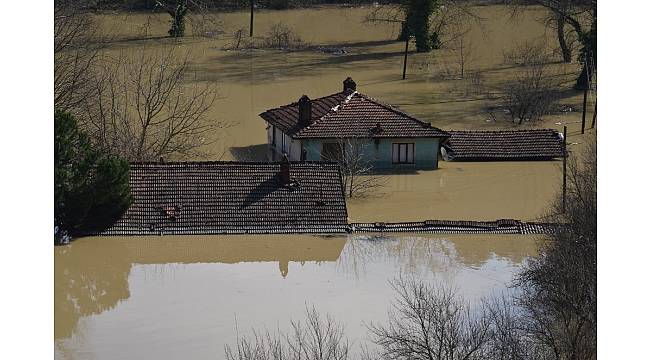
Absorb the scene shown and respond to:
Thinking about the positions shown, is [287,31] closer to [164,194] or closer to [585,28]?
[585,28]

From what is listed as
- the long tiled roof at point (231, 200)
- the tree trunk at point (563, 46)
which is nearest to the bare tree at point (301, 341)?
the long tiled roof at point (231, 200)

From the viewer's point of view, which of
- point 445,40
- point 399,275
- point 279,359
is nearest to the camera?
point 279,359

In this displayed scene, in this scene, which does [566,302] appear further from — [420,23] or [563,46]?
[420,23]

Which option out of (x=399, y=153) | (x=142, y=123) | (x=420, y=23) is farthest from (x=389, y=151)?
(x=420, y=23)

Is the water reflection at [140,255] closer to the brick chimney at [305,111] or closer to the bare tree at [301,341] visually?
the bare tree at [301,341]

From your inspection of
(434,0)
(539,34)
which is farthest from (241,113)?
(539,34)

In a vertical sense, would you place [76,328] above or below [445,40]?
below

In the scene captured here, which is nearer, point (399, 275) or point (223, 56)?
point (399, 275)
